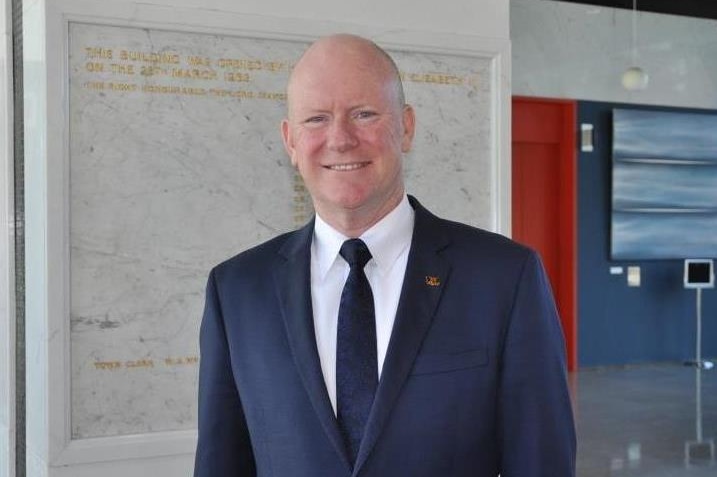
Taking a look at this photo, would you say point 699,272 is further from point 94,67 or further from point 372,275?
point 372,275

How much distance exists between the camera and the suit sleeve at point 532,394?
1.58m

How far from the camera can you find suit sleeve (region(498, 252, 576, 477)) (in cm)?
158

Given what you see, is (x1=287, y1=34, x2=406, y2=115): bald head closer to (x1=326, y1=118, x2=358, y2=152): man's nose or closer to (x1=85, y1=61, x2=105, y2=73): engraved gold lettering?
(x1=326, y1=118, x2=358, y2=152): man's nose

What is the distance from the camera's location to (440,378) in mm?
1579

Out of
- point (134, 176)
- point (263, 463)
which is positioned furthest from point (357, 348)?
point (134, 176)

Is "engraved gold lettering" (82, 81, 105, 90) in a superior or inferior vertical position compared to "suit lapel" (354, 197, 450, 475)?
superior

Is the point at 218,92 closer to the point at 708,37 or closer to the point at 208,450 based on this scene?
the point at 208,450

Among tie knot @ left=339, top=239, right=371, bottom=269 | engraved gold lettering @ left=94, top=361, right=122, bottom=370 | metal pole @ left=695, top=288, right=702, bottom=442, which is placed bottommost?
metal pole @ left=695, top=288, right=702, bottom=442

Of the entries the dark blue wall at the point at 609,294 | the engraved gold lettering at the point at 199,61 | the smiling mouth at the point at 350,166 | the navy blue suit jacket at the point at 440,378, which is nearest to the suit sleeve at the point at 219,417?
the navy blue suit jacket at the point at 440,378

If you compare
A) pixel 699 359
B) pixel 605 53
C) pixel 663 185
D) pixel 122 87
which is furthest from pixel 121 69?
pixel 699 359

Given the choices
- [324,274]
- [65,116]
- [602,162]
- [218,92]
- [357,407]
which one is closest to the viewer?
[357,407]

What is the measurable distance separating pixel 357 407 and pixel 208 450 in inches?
12.5

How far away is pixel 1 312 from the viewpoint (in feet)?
11.5

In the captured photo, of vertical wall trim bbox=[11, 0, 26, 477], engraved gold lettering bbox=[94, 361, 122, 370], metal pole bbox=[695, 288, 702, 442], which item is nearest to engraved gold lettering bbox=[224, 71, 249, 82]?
vertical wall trim bbox=[11, 0, 26, 477]
